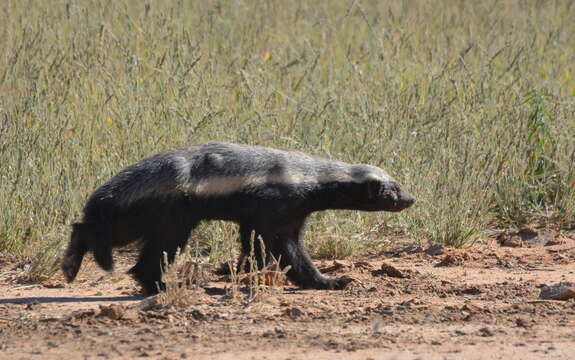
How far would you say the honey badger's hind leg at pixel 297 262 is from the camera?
19.4ft

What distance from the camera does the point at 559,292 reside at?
211 inches

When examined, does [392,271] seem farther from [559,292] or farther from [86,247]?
[86,247]

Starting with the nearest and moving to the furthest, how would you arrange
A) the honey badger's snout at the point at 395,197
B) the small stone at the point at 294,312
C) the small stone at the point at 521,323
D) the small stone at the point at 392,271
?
1. the small stone at the point at 521,323
2. the small stone at the point at 294,312
3. the small stone at the point at 392,271
4. the honey badger's snout at the point at 395,197

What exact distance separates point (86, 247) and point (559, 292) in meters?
2.77

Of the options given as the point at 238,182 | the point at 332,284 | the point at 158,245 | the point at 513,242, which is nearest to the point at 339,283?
the point at 332,284

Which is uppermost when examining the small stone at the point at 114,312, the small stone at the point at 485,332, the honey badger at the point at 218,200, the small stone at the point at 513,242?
the honey badger at the point at 218,200

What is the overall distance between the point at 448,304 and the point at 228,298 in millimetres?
1280

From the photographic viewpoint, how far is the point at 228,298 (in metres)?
5.46

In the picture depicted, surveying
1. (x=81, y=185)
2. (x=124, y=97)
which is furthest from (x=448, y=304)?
(x=124, y=97)

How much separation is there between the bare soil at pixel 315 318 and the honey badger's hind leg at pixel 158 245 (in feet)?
0.53

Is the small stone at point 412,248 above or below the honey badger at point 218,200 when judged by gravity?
below

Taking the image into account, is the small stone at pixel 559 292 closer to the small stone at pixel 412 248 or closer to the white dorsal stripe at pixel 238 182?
the white dorsal stripe at pixel 238 182

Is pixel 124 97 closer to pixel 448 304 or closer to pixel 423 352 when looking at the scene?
pixel 448 304

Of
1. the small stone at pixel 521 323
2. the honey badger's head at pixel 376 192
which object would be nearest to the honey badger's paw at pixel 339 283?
the honey badger's head at pixel 376 192
